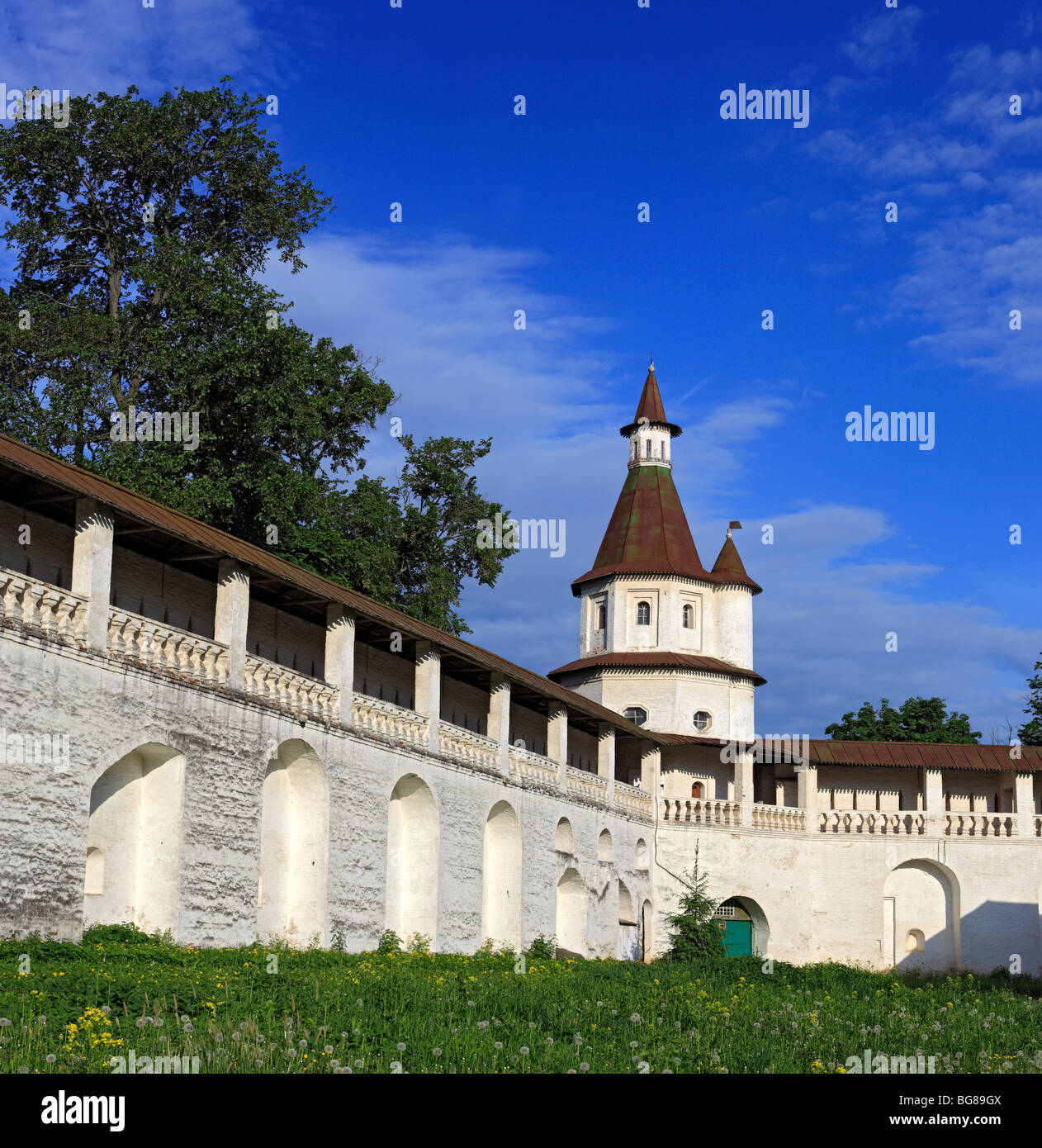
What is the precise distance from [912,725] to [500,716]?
1112 inches

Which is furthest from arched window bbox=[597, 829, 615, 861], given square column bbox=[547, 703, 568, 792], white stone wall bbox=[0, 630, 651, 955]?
white stone wall bbox=[0, 630, 651, 955]

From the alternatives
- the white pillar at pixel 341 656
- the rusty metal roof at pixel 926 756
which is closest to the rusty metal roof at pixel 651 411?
the rusty metal roof at pixel 926 756

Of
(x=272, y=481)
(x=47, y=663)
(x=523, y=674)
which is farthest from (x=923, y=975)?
(x=47, y=663)

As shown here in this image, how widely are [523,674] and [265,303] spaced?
10074 millimetres

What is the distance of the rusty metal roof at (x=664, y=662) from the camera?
40000 mm

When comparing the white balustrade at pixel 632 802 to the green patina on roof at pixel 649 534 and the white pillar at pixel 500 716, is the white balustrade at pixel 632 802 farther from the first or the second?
the green patina on roof at pixel 649 534

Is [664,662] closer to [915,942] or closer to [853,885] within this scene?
[853,885]

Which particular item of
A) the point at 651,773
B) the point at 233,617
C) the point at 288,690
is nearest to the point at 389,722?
the point at 288,690

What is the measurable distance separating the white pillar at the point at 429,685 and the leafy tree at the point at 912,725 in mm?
28793

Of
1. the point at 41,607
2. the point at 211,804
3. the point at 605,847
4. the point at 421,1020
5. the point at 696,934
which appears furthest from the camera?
the point at 605,847

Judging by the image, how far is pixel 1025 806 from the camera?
37.0 metres

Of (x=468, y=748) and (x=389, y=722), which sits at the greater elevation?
(x=389, y=722)
